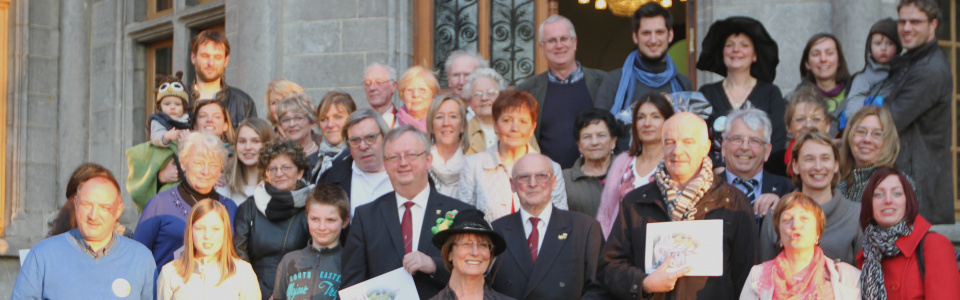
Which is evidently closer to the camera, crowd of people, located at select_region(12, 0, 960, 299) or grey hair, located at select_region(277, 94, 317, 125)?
crowd of people, located at select_region(12, 0, 960, 299)

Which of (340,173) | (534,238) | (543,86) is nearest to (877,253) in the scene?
(534,238)

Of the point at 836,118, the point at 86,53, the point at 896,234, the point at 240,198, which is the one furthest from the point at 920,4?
the point at 86,53

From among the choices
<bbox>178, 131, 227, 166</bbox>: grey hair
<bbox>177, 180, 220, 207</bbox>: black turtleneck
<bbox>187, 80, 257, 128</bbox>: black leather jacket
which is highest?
<bbox>187, 80, 257, 128</bbox>: black leather jacket

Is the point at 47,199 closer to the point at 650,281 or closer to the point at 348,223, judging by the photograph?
the point at 348,223

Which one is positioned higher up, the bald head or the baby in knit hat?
the baby in knit hat

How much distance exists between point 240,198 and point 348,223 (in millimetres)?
1028

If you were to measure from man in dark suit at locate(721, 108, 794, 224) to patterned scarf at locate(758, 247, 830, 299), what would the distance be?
90cm

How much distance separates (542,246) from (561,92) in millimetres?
1984

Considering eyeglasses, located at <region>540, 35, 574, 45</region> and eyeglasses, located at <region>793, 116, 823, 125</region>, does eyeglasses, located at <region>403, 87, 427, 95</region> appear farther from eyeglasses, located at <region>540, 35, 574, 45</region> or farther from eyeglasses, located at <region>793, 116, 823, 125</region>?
eyeglasses, located at <region>793, 116, 823, 125</region>

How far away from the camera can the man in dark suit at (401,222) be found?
559cm

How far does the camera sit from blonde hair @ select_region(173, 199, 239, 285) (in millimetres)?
5688

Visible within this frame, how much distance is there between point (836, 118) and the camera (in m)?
6.83

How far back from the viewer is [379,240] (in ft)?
18.5

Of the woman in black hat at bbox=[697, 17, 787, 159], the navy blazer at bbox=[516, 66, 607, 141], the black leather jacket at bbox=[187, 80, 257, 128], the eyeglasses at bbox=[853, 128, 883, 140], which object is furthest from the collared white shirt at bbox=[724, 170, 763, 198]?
the black leather jacket at bbox=[187, 80, 257, 128]
